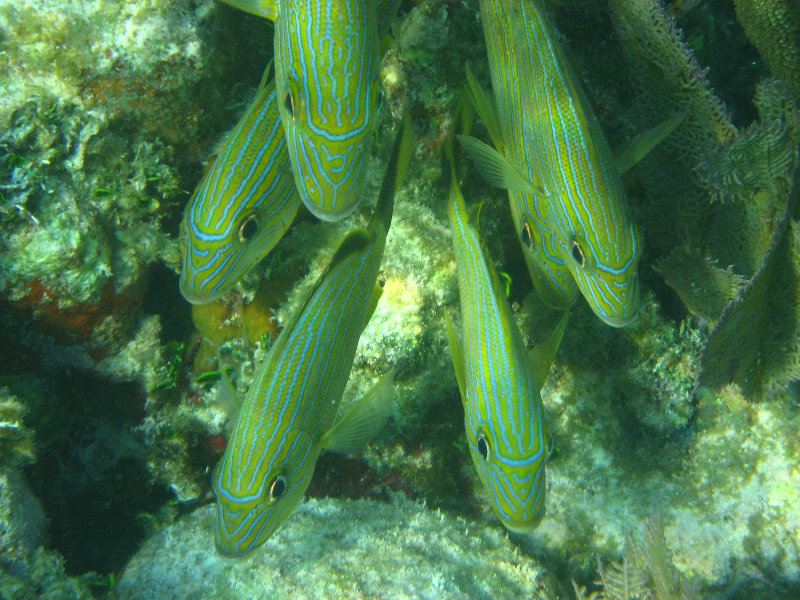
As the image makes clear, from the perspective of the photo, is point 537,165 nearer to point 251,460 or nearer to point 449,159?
point 449,159

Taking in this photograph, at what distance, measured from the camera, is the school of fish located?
7.25 ft

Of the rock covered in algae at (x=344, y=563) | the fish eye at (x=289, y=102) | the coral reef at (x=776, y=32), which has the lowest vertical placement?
the rock covered in algae at (x=344, y=563)

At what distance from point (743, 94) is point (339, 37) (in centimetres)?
372

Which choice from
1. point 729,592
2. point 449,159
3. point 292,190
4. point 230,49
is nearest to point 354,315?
point 292,190

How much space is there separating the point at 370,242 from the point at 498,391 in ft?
3.73

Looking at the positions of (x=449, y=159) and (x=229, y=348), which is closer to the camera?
(x=449, y=159)

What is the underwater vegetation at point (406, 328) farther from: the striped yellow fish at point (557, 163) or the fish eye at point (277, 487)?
the fish eye at point (277, 487)

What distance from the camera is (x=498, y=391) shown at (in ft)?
8.60

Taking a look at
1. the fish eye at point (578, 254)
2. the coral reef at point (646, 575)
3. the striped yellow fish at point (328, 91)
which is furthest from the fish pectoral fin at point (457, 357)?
the coral reef at point (646, 575)

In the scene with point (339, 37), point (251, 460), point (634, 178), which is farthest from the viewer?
point (634, 178)

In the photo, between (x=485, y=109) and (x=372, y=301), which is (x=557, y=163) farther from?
(x=372, y=301)

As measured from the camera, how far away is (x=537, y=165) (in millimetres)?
2668

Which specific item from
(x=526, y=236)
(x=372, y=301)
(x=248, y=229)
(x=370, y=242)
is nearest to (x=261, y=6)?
(x=248, y=229)

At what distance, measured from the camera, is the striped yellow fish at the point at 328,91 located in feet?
6.72
